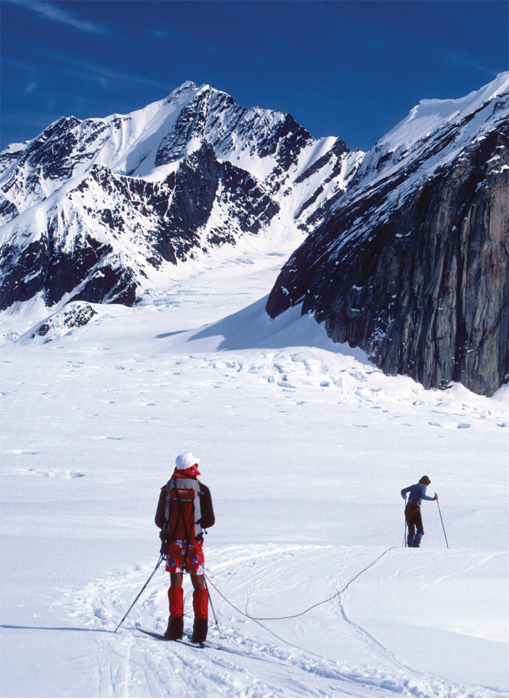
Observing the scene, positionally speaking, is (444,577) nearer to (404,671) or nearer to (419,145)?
(404,671)

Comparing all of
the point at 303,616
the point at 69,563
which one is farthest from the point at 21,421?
the point at 303,616

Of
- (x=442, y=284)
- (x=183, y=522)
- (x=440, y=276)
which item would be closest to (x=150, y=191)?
(x=440, y=276)

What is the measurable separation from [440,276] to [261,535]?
24566 mm

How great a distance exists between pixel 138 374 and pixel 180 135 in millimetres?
131967

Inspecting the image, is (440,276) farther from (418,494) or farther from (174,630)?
(174,630)

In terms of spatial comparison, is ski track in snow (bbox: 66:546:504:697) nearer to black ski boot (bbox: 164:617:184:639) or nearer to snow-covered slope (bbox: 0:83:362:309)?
black ski boot (bbox: 164:617:184:639)

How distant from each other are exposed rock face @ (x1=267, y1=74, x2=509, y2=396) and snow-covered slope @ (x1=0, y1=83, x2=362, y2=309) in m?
49.8

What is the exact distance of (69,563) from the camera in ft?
21.1

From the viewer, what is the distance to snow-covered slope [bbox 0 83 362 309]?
8675 cm

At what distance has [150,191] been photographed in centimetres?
9906

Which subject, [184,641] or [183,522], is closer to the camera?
[184,641]

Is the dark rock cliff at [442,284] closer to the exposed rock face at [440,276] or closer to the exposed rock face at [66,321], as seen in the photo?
the exposed rock face at [440,276]

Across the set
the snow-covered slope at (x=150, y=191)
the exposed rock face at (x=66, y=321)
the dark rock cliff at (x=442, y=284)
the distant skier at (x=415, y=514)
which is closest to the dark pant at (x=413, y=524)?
the distant skier at (x=415, y=514)

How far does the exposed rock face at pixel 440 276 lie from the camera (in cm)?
2880
